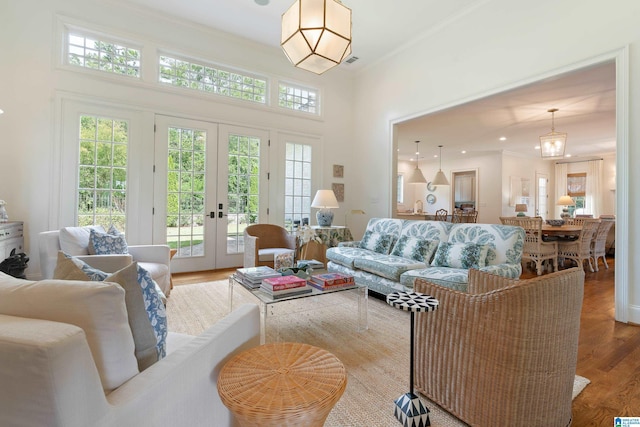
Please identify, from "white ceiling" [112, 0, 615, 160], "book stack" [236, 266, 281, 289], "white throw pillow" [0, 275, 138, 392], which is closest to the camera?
"white throw pillow" [0, 275, 138, 392]

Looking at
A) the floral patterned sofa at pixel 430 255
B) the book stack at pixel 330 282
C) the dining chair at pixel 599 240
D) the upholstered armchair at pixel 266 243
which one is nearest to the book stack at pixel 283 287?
the book stack at pixel 330 282

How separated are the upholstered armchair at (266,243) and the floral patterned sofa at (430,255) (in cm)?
74

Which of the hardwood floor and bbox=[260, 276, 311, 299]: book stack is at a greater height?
bbox=[260, 276, 311, 299]: book stack

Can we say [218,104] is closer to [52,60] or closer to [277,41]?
[277,41]

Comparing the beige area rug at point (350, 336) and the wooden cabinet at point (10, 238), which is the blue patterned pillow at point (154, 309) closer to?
the beige area rug at point (350, 336)

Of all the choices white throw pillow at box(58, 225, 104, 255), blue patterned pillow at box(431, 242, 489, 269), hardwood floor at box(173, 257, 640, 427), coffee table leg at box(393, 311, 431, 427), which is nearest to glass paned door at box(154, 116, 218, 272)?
white throw pillow at box(58, 225, 104, 255)

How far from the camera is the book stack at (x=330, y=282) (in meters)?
2.43

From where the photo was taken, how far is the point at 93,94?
12.8ft

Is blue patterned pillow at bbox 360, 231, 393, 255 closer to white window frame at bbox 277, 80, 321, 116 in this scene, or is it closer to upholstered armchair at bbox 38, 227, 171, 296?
upholstered armchair at bbox 38, 227, 171, 296

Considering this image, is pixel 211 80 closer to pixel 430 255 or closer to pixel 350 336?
pixel 430 255

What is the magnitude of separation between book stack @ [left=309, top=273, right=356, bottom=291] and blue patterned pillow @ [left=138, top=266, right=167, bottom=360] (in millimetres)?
1408

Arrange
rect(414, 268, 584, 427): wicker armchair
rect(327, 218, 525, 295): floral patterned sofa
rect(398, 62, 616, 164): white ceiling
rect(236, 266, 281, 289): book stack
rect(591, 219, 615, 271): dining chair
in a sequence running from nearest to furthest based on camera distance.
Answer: rect(414, 268, 584, 427): wicker armchair → rect(236, 266, 281, 289): book stack → rect(327, 218, 525, 295): floral patterned sofa → rect(398, 62, 616, 164): white ceiling → rect(591, 219, 615, 271): dining chair

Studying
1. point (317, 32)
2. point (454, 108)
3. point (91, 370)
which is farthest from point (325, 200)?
point (91, 370)

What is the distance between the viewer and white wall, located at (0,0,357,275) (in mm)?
3520
